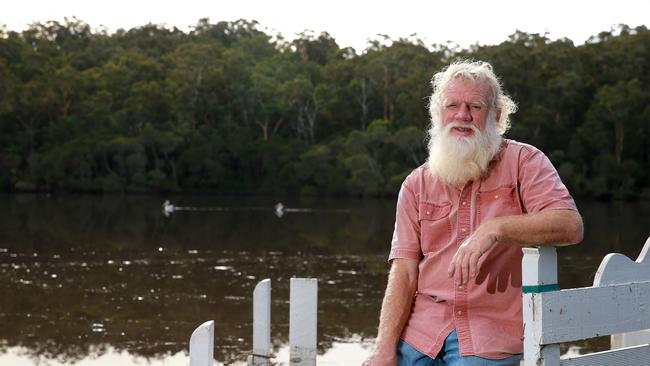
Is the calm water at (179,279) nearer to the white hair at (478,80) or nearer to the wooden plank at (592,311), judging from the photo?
the white hair at (478,80)

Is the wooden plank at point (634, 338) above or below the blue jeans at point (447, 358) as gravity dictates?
below

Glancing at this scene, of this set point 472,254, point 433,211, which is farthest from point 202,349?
point 472,254

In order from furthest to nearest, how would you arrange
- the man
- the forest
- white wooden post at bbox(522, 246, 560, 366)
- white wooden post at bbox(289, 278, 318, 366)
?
1. the forest
2. white wooden post at bbox(289, 278, 318, 366)
3. the man
4. white wooden post at bbox(522, 246, 560, 366)

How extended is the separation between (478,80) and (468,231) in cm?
39

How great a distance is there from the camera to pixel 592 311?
2404 mm

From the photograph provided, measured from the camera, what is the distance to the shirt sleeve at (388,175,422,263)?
2.85 m

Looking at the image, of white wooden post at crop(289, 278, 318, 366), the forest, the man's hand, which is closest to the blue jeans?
the man's hand

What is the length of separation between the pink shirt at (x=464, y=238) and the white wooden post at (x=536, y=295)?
255 mm

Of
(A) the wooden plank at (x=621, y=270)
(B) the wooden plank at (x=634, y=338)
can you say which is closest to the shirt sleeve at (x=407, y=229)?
(A) the wooden plank at (x=621, y=270)

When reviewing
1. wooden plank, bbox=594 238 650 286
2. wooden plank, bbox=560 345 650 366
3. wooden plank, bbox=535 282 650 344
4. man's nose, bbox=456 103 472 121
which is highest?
man's nose, bbox=456 103 472 121

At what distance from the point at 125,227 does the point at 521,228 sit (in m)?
26.9

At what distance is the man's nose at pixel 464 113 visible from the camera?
2.81 meters

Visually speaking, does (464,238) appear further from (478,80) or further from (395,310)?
(478,80)

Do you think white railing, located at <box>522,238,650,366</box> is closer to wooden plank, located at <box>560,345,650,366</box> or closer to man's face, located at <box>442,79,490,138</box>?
wooden plank, located at <box>560,345,650,366</box>
